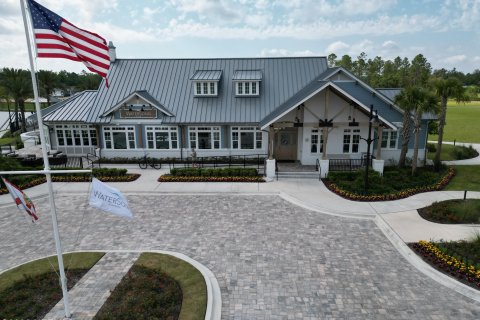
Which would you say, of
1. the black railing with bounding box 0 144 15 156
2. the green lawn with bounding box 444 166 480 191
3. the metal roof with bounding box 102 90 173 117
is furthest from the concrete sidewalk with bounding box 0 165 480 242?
the black railing with bounding box 0 144 15 156

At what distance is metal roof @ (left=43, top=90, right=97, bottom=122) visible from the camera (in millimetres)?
25953

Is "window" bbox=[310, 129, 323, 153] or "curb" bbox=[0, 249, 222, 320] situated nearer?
"curb" bbox=[0, 249, 222, 320]

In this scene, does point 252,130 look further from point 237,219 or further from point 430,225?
point 430,225

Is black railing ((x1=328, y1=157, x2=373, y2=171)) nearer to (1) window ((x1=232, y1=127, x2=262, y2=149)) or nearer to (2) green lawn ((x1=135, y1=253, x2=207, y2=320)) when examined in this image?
(1) window ((x1=232, y1=127, x2=262, y2=149))

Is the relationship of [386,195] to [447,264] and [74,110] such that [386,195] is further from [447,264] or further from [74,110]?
Result: [74,110]

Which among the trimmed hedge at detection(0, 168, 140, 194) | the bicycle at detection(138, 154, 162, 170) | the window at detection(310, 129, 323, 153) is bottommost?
Result: the trimmed hedge at detection(0, 168, 140, 194)

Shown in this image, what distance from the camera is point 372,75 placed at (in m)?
70.8

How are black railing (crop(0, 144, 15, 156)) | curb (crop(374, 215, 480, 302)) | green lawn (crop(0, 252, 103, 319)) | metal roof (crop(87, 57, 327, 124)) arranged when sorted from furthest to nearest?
black railing (crop(0, 144, 15, 156)), metal roof (crop(87, 57, 327, 124)), curb (crop(374, 215, 480, 302)), green lawn (crop(0, 252, 103, 319))

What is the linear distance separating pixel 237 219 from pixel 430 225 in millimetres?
8386

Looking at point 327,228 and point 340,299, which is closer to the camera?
point 340,299

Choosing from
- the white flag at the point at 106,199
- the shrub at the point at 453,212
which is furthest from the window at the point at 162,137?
the white flag at the point at 106,199

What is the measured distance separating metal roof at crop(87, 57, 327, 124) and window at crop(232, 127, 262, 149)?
0.86m

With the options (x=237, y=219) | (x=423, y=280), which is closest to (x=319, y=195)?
(x=237, y=219)

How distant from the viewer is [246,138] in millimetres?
25688
